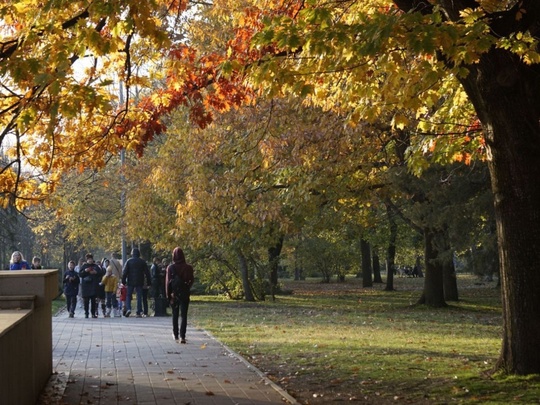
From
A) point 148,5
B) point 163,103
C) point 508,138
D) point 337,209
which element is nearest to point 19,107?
point 148,5

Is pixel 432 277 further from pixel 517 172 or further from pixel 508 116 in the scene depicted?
pixel 508 116

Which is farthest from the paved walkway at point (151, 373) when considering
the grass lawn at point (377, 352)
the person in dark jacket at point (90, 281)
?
the person in dark jacket at point (90, 281)

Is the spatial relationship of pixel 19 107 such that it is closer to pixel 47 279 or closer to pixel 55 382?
pixel 47 279

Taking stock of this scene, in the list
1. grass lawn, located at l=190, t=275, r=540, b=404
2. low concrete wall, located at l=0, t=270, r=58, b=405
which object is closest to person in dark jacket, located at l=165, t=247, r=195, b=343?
grass lawn, located at l=190, t=275, r=540, b=404

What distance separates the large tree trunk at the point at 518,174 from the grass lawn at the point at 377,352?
0.66m

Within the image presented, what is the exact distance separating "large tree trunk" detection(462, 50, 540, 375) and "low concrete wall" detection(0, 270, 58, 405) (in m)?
5.79

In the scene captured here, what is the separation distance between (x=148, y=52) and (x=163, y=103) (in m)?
0.84

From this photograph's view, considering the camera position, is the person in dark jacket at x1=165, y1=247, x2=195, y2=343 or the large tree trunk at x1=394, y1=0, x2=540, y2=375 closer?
the large tree trunk at x1=394, y1=0, x2=540, y2=375

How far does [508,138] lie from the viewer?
11273 millimetres

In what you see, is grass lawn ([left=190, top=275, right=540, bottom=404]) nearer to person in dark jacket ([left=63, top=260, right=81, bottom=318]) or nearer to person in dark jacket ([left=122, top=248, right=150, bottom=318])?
person in dark jacket ([left=122, top=248, right=150, bottom=318])

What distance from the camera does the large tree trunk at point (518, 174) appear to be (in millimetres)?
11195

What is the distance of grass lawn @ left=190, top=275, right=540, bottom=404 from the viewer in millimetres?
11016

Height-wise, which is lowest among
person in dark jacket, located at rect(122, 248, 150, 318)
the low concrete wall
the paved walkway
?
the paved walkway

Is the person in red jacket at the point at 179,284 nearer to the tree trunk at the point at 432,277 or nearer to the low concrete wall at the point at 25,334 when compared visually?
the low concrete wall at the point at 25,334
